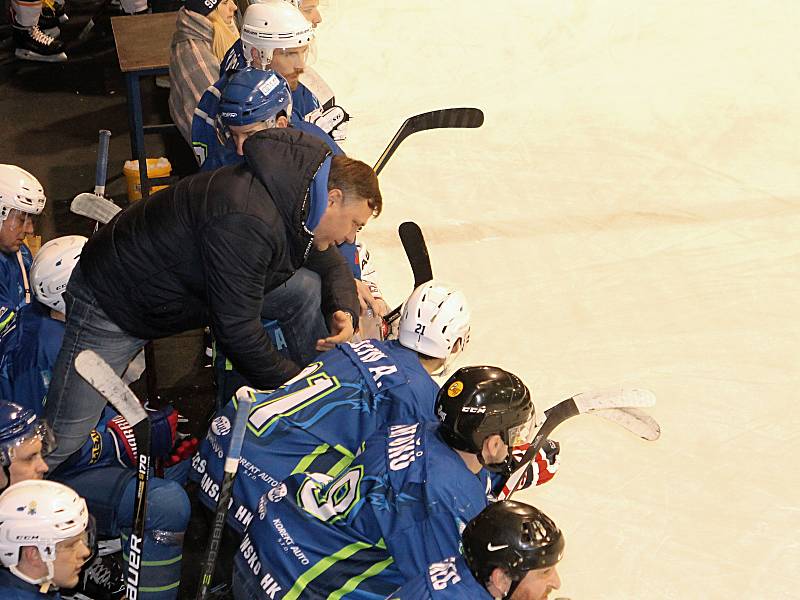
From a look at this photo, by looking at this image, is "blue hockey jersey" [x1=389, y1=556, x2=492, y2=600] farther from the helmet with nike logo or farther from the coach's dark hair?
the coach's dark hair

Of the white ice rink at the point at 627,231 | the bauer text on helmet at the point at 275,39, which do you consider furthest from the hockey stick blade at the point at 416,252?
the bauer text on helmet at the point at 275,39

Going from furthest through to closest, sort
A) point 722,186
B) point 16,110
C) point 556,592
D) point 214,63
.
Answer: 1. point 16,110
2. point 722,186
3. point 214,63
4. point 556,592

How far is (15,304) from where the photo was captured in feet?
10.0

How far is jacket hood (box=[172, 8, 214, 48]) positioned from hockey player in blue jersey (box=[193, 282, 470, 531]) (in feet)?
7.00

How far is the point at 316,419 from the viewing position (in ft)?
8.32

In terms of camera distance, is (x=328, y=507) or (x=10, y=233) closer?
(x=328, y=507)

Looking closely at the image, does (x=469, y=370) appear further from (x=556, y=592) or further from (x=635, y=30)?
(x=635, y=30)

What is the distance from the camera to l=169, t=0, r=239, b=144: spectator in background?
13.9 feet

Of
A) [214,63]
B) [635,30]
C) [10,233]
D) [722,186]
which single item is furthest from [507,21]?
[10,233]

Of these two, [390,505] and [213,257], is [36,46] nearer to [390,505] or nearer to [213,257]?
[213,257]

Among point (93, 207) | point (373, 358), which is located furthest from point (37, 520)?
point (93, 207)

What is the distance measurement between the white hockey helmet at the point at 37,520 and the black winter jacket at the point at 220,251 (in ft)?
1.52

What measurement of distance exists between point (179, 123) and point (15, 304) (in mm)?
1549

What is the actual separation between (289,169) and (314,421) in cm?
59
